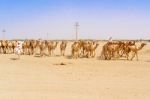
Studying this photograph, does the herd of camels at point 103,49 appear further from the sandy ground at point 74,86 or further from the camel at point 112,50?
the sandy ground at point 74,86

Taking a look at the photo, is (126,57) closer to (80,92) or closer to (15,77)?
(15,77)

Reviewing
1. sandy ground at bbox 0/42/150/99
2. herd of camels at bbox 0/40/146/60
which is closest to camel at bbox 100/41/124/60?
herd of camels at bbox 0/40/146/60

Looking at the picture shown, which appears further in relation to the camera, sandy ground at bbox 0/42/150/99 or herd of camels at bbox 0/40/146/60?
herd of camels at bbox 0/40/146/60

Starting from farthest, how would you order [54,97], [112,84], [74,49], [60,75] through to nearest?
[74,49] → [60,75] → [112,84] → [54,97]

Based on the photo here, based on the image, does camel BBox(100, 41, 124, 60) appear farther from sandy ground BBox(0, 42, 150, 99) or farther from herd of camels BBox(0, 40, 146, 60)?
sandy ground BBox(0, 42, 150, 99)

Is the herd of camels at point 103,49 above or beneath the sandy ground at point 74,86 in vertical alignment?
above

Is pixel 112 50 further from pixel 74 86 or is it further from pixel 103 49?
pixel 74 86

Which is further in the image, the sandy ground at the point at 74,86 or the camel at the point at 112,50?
the camel at the point at 112,50

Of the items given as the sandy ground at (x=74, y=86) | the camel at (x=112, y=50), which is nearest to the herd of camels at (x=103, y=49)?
the camel at (x=112, y=50)

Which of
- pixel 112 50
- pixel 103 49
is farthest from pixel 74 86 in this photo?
pixel 103 49

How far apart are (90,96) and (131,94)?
1356 mm

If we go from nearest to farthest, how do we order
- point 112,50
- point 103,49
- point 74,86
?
point 74,86 → point 112,50 → point 103,49

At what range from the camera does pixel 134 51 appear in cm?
2780

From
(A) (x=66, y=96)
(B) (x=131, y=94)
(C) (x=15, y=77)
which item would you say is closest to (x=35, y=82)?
(C) (x=15, y=77)
